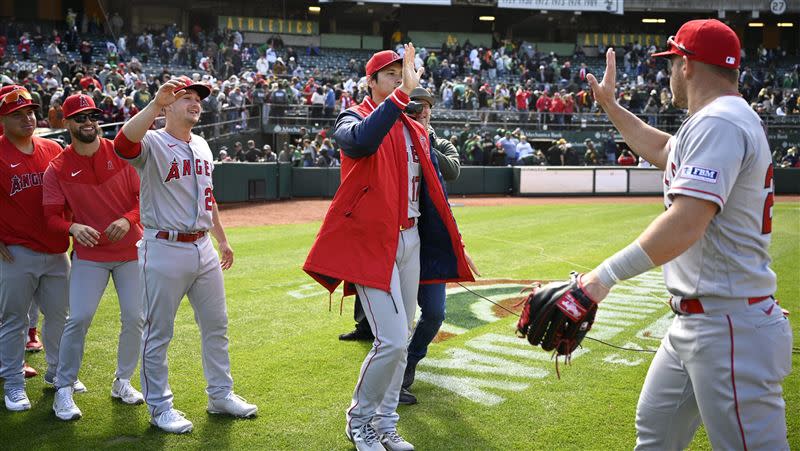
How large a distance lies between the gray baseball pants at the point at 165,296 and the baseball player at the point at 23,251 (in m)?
1.12

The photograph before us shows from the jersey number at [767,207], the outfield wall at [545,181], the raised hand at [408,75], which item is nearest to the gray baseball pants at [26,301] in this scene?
the raised hand at [408,75]

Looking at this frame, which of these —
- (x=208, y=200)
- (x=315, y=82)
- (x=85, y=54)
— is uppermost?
(x=85, y=54)

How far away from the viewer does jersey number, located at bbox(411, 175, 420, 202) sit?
185 inches

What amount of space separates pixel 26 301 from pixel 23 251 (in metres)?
0.37

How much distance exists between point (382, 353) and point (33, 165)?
3.25 meters

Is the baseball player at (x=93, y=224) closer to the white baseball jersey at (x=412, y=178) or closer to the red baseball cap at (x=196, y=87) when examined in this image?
the red baseball cap at (x=196, y=87)

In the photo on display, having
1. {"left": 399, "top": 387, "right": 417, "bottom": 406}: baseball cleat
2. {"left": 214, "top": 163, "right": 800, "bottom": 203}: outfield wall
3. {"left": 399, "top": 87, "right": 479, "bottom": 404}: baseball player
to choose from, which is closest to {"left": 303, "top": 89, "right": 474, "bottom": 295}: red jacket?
{"left": 399, "top": 87, "right": 479, "bottom": 404}: baseball player

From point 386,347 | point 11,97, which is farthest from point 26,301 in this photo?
point 386,347

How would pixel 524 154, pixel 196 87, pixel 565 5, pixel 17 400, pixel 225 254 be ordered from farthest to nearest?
pixel 565 5, pixel 524 154, pixel 225 254, pixel 17 400, pixel 196 87

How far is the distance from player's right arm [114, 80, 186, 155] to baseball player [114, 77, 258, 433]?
0.22 ft

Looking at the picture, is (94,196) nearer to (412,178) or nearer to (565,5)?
(412,178)

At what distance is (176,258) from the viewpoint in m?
4.77

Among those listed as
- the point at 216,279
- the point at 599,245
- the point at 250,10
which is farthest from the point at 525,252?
the point at 250,10

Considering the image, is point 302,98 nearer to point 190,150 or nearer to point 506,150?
point 506,150
